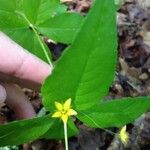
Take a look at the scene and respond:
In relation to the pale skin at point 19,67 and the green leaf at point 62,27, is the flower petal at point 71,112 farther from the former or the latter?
the green leaf at point 62,27

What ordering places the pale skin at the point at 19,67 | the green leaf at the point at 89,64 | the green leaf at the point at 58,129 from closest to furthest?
the green leaf at the point at 89,64, the green leaf at the point at 58,129, the pale skin at the point at 19,67

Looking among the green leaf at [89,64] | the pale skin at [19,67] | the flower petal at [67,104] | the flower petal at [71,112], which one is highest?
the pale skin at [19,67]

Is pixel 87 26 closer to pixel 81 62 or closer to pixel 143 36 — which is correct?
pixel 81 62

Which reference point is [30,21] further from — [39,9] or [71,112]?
[71,112]

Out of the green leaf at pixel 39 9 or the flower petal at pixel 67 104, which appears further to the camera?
the green leaf at pixel 39 9

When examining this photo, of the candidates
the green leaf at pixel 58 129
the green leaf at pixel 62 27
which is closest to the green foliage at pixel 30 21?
the green leaf at pixel 62 27

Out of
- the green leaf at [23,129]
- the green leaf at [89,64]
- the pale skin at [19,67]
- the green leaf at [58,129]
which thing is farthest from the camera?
the pale skin at [19,67]

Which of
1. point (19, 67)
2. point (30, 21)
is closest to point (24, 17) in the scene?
point (30, 21)

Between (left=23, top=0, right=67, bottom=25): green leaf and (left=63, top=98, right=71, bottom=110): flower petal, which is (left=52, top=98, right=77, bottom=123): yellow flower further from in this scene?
(left=23, top=0, right=67, bottom=25): green leaf

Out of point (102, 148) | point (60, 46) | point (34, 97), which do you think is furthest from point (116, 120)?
point (60, 46)
